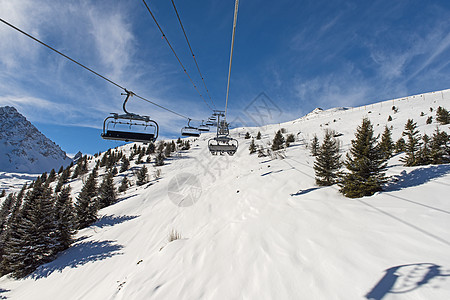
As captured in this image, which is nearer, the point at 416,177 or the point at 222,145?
the point at 416,177

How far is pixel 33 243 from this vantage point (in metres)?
16.5

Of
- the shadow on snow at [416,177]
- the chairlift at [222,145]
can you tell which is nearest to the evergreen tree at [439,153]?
the shadow on snow at [416,177]

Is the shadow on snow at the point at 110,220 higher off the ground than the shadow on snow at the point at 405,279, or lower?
lower

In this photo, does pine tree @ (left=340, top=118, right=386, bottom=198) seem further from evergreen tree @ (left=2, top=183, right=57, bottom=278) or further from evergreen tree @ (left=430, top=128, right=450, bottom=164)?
evergreen tree @ (left=2, top=183, right=57, bottom=278)

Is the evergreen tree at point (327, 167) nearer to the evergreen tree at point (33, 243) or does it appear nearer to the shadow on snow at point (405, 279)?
the shadow on snow at point (405, 279)

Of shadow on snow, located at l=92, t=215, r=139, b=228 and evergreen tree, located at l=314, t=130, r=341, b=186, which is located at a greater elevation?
evergreen tree, located at l=314, t=130, r=341, b=186

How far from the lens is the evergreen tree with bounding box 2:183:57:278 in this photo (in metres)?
15.7

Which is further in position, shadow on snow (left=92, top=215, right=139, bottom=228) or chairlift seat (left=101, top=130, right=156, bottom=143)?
shadow on snow (left=92, top=215, right=139, bottom=228)

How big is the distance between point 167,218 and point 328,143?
55.6ft

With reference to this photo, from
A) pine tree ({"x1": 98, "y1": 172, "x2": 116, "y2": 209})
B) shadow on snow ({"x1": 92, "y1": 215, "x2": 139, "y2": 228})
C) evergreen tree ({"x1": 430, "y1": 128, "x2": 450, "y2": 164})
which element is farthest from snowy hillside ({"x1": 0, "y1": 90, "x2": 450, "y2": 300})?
pine tree ({"x1": 98, "y1": 172, "x2": 116, "y2": 209})

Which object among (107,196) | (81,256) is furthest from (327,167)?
(107,196)

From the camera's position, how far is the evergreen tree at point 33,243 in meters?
15.7

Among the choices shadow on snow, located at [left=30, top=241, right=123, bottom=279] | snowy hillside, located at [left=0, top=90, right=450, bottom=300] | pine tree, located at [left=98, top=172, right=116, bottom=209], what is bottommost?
shadow on snow, located at [left=30, top=241, right=123, bottom=279]

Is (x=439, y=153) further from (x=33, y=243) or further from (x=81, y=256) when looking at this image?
(x=33, y=243)
